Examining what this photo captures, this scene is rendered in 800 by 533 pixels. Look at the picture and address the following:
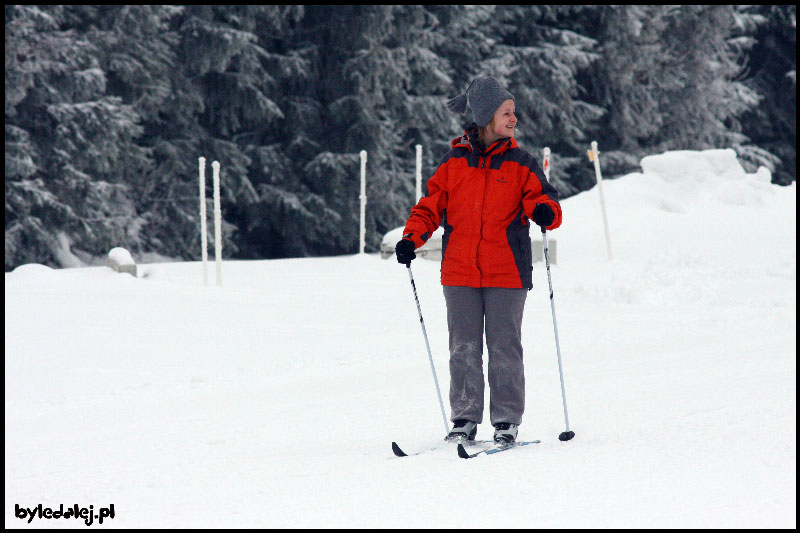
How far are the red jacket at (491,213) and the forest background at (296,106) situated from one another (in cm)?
1318

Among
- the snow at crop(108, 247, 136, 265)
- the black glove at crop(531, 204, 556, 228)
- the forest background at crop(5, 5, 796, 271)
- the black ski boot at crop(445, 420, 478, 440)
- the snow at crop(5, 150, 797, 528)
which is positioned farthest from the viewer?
the forest background at crop(5, 5, 796, 271)

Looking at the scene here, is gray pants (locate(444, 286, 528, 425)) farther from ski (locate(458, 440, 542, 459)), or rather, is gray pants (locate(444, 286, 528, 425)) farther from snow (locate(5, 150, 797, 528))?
snow (locate(5, 150, 797, 528))

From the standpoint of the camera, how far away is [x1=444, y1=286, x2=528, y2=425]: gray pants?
4770mm

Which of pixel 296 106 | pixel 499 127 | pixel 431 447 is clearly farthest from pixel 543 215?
pixel 296 106

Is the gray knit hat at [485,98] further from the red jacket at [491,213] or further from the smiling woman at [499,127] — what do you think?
the red jacket at [491,213]

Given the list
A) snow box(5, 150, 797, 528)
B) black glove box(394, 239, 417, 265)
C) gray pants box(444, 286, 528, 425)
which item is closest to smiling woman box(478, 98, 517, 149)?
black glove box(394, 239, 417, 265)

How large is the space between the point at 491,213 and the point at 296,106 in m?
17.5

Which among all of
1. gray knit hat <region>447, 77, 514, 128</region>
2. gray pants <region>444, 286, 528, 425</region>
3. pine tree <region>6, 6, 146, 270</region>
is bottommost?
gray pants <region>444, 286, 528, 425</region>

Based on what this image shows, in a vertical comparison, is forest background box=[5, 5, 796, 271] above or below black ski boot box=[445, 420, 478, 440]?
above

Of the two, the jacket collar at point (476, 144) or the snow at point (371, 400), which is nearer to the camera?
the snow at point (371, 400)

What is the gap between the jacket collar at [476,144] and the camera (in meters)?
4.73

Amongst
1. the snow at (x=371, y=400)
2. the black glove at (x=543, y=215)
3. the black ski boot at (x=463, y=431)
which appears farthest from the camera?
the black ski boot at (x=463, y=431)

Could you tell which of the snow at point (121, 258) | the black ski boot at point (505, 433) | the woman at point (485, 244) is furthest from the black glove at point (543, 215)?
the snow at point (121, 258)

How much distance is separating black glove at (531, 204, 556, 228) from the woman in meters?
0.05
